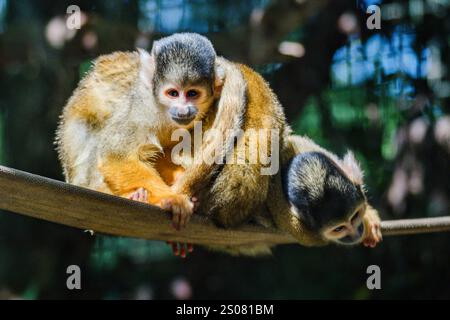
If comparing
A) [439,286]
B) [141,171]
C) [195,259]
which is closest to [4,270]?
[195,259]

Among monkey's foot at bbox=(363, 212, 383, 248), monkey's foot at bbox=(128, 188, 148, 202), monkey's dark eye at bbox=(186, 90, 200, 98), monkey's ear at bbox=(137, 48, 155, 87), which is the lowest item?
monkey's foot at bbox=(363, 212, 383, 248)

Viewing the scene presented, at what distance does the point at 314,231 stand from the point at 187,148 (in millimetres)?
714

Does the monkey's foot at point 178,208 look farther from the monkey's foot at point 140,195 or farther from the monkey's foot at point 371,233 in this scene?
the monkey's foot at point 371,233

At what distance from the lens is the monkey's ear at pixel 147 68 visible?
2.62 m

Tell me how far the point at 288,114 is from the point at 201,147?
7.90ft

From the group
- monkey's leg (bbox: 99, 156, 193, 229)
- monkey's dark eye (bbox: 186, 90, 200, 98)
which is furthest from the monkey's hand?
monkey's dark eye (bbox: 186, 90, 200, 98)

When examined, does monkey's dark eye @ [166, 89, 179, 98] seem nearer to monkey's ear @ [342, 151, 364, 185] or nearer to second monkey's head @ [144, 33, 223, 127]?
second monkey's head @ [144, 33, 223, 127]

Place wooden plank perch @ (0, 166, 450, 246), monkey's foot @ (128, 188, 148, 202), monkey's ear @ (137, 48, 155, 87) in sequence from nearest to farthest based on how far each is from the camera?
wooden plank perch @ (0, 166, 450, 246)
monkey's foot @ (128, 188, 148, 202)
monkey's ear @ (137, 48, 155, 87)

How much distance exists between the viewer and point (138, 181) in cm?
251

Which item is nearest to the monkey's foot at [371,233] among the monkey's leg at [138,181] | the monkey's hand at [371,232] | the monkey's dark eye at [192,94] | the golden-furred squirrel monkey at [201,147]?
the monkey's hand at [371,232]

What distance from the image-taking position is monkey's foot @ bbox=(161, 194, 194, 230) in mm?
2346

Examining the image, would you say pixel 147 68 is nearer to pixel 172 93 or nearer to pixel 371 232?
pixel 172 93

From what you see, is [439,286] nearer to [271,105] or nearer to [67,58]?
[271,105]

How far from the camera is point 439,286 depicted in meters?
4.21
